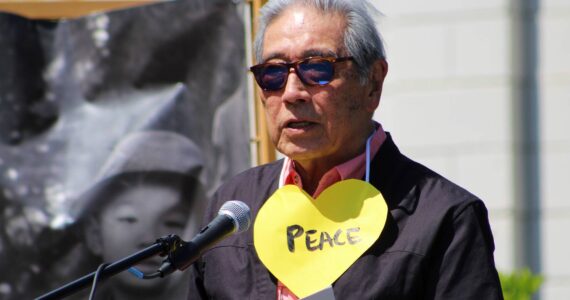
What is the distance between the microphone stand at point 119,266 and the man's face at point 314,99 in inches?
22.2

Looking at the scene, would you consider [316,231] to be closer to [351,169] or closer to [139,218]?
[351,169]

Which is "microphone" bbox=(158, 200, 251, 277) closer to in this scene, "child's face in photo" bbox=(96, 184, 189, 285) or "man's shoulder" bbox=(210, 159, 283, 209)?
"man's shoulder" bbox=(210, 159, 283, 209)

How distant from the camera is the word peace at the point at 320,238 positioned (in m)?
2.91

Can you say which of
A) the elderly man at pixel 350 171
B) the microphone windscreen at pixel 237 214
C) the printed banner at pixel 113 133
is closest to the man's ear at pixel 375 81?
the elderly man at pixel 350 171

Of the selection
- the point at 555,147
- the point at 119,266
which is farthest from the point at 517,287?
the point at 119,266

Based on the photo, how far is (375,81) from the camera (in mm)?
3051

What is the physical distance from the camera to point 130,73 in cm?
482

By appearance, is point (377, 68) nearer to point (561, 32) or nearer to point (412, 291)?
point (412, 291)

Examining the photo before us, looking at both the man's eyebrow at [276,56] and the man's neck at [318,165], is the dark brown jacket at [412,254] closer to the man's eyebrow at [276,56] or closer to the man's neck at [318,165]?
the man's neck at [318,165]

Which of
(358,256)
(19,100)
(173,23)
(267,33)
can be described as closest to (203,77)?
(173,23)

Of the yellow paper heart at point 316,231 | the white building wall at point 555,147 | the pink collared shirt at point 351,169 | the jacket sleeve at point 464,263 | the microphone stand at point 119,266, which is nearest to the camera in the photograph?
the microphone stand at point 119,266

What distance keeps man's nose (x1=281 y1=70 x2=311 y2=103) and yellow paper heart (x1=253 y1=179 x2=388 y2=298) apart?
0.77 ft

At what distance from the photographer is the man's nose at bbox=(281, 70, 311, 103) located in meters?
2.93

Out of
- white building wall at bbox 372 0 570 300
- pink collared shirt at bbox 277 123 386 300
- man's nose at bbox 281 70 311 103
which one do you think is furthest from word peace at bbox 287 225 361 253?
white building wall at bbox 372 0 570 300
